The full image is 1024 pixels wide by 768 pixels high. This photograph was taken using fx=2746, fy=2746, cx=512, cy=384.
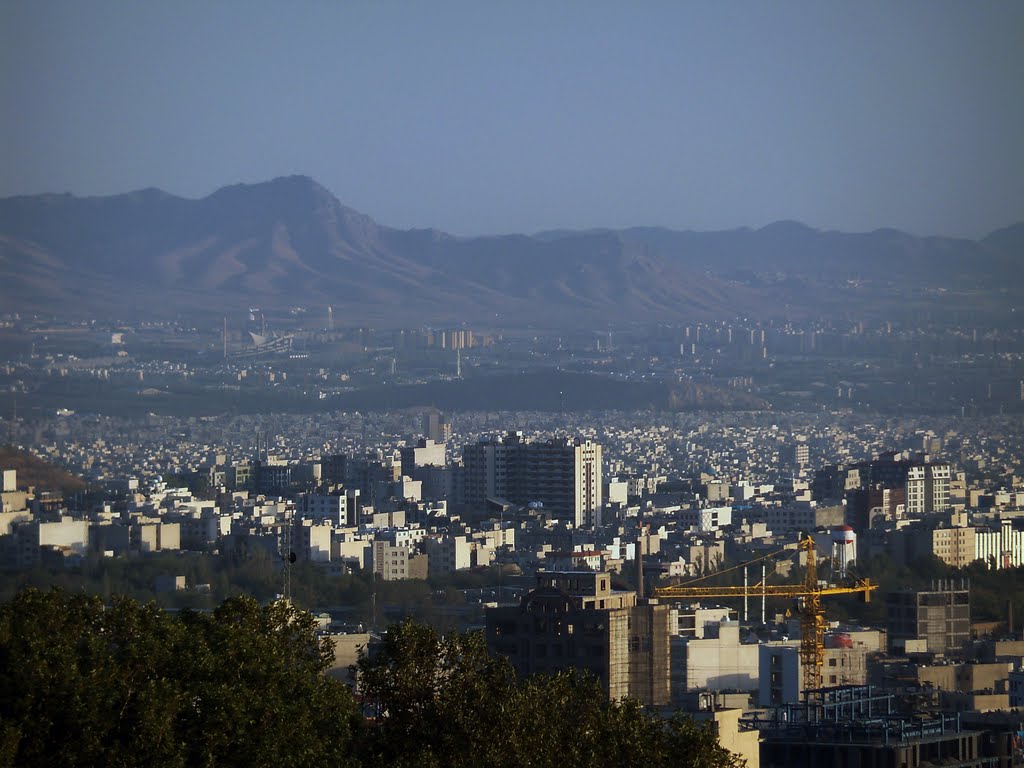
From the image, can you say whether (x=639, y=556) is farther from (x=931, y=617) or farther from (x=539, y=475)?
(x=539, y=475)

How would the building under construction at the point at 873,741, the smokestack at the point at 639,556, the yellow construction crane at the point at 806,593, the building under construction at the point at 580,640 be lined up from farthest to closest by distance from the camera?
the smokestack at the point at 639,556
the yellow construction crane at the point at 806,593
the building under construction at the point at 580,640
the building under construction at the point at 873,741

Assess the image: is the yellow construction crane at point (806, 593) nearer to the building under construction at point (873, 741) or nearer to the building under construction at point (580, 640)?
the building under construction at point (580, 640)

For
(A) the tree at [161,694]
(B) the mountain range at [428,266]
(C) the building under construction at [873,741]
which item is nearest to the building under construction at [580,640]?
(C) the building under construction at [873,741]

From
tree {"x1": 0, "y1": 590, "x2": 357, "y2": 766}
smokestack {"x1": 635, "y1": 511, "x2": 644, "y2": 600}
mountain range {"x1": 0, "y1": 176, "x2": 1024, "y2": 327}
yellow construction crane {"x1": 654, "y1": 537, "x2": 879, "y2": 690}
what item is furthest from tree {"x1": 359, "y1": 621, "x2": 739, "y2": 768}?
mountain range {"x1": 0, "y1": 176, "x2": 1024, "y2": 327}

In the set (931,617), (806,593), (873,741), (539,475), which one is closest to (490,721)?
(873,741)

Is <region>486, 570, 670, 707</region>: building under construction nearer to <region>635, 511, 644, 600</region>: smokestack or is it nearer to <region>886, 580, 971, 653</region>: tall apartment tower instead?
<region>635, 511, 644, 600</region>: smokestack
